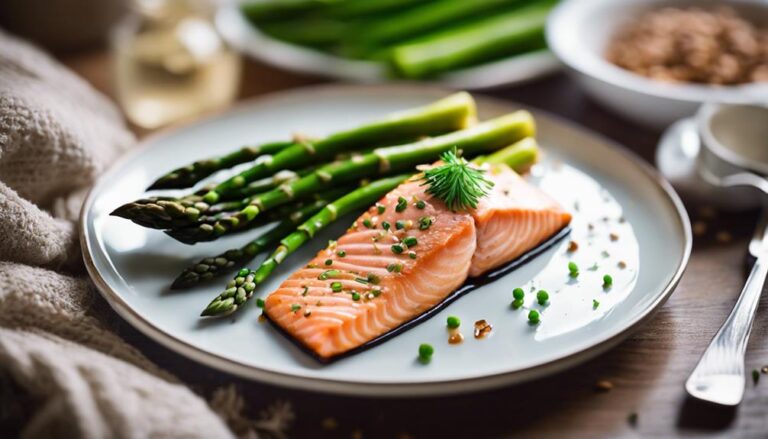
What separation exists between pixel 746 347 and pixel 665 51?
6.08 ft

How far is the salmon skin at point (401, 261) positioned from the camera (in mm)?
2361

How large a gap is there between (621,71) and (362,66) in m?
1.29

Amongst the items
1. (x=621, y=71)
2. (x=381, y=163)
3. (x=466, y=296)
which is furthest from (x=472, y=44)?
(x=466, y=296)

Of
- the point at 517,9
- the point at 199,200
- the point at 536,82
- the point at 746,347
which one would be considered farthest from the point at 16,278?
the point at 517,9

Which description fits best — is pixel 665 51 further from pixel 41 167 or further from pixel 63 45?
pixel 63 45

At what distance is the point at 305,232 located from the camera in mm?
2760

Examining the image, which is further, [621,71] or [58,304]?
[621,71]

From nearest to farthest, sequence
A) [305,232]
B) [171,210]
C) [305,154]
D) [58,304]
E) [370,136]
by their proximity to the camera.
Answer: [58,304] < [171,210] < [305,232] < [305,154] < [370,136]

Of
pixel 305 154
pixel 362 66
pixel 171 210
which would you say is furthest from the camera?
pixel 362 66

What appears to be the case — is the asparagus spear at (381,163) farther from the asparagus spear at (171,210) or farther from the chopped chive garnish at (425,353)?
the chopped chive garnish at (425,353)

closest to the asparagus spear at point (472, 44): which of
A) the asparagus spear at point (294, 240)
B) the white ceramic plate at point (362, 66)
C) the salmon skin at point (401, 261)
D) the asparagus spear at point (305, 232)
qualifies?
the white ceramic plate at point (362, 66)

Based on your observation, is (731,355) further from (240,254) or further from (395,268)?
(240,254)

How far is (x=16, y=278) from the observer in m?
2.39

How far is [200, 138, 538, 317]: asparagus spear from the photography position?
8.05 feet
